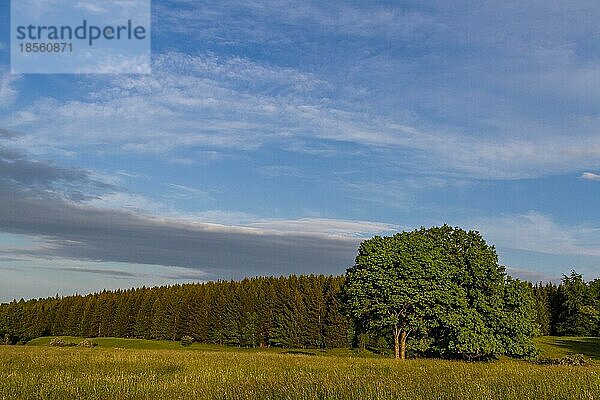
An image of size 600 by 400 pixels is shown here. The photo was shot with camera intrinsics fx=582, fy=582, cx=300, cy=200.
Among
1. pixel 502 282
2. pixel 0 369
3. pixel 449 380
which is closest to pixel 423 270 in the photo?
pixel 502 282

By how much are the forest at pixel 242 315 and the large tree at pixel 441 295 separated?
4994cm


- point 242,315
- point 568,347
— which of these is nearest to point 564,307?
point 568,347

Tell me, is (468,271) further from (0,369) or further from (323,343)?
(323,343)

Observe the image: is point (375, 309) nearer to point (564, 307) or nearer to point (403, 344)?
point (403, 344)

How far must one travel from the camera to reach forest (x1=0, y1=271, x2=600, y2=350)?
111 m

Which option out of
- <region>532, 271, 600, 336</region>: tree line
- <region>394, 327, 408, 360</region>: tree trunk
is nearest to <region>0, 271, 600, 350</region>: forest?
<region>532, 271, 600, 336</region>: tree line

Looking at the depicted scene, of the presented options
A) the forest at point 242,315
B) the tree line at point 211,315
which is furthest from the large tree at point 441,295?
the tree line at point 211,315

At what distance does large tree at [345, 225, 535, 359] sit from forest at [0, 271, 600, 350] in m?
49.9

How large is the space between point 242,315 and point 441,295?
3214 inches

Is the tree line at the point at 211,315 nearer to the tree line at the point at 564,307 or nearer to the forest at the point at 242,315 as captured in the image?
the forest at the point at 242,315

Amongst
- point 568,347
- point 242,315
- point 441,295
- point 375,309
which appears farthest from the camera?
point 242,315

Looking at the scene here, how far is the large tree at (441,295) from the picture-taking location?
43.5 metres

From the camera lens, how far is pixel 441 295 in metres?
43.9

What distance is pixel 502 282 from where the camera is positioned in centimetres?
4550
